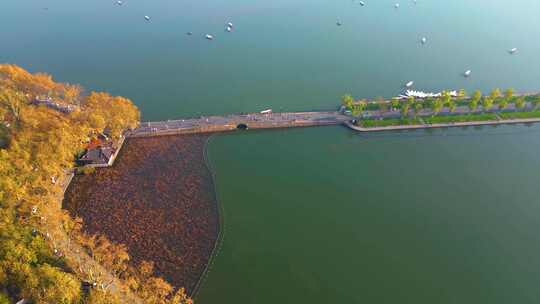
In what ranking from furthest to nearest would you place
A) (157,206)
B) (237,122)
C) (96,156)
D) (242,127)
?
1. (237,122)
2. (242,127)
3. (96,156)
4. (157,206)

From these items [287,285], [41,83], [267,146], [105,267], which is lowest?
[287,285]

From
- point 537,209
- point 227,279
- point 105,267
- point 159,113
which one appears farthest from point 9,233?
point 537,209

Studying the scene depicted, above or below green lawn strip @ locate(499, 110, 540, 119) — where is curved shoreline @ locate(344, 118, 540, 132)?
below

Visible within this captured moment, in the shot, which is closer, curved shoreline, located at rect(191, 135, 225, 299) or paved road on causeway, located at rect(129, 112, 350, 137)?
curved shoreline, located at rect(191, 135, 225, 299)

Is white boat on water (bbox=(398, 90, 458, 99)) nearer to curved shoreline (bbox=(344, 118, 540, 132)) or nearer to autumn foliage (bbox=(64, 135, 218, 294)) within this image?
curved shoreline (bbox=(344, 118, 540, 132))

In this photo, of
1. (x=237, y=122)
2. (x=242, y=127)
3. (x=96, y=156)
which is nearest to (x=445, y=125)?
(x=242, y=127)

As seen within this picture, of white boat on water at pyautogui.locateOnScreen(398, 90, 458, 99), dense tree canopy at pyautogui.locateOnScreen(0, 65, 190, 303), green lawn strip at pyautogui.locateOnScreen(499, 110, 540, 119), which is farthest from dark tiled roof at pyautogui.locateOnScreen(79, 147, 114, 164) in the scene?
green lawn strip at pyautogui.locateOnScreen(499, 110, 540, 119)

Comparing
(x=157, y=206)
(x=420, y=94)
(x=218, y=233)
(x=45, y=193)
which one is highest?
(x=420, y=94)

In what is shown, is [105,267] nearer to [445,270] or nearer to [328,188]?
[328,188]

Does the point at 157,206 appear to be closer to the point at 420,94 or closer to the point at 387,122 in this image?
the point at 387,122

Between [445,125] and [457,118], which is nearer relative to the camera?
[445,125]

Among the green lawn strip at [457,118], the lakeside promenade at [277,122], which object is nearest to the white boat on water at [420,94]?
the lakeside promenade at [277,122]
